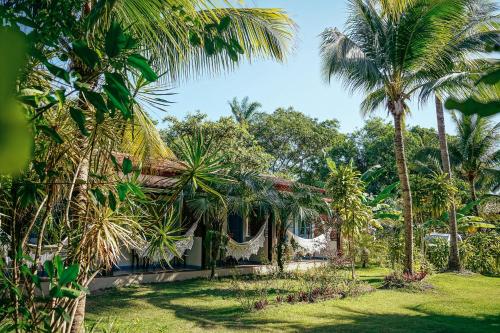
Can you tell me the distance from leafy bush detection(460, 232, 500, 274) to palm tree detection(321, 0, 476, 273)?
4.10m

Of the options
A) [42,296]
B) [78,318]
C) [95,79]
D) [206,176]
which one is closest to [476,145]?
[206,176]

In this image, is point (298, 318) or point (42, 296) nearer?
point (42, 296)

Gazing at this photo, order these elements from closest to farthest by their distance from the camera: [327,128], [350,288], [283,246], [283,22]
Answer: [283,22] < [350,288] < [283,246] < [327,128]

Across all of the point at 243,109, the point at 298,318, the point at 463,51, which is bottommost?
the point at 298,318

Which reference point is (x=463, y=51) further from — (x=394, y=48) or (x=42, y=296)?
(x=42, y=296)

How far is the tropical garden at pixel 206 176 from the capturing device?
1.53 meters

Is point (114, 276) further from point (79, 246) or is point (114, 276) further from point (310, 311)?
point (79, 246)

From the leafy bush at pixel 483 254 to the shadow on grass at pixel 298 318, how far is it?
6335 millimetres

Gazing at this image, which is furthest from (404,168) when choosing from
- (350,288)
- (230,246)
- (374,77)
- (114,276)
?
(114,276)

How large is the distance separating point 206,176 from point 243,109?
23667 mm

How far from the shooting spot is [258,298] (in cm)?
693

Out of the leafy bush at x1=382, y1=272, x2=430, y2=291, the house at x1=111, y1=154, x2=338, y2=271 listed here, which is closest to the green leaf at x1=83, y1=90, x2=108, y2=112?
the house at x1=111, y1=154, x2=338, y2=271

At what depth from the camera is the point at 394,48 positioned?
8.90 metres

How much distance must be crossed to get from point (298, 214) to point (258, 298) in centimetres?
348
